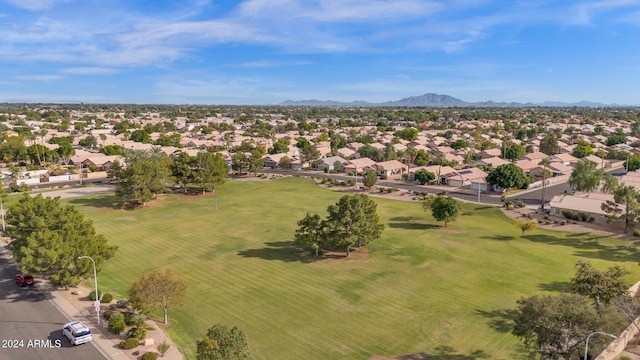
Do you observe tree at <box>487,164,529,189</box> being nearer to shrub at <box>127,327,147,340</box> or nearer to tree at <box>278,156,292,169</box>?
tree at <box>278,156,292,169</box>

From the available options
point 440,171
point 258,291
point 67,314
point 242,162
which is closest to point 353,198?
point 258,291

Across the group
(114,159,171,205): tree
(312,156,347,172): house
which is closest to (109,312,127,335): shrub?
(114,159,171,205): tree

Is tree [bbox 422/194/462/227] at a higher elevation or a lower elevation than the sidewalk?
higher

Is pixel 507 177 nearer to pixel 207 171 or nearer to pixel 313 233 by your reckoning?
pixel 313 233

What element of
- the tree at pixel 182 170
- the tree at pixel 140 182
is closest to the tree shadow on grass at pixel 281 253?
the tree at pixel 140 182

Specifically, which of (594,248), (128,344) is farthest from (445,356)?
(594,248)

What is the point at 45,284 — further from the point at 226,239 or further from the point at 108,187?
the point at 108,187
